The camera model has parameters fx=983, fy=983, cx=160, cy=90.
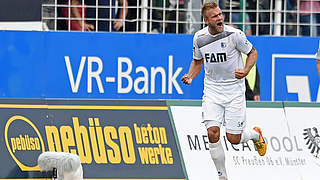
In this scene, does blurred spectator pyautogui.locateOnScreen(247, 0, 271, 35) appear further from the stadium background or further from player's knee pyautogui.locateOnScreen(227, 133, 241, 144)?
player's knee pyautogui.locateOnScreen(227, 133, 241, 144)

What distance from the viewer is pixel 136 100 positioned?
37.4 ft

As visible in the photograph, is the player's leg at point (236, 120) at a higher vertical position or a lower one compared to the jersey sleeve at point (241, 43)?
lower

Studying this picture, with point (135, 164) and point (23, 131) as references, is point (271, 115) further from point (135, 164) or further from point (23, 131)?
point (23, 131)

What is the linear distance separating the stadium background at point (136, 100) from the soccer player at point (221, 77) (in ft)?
3.42

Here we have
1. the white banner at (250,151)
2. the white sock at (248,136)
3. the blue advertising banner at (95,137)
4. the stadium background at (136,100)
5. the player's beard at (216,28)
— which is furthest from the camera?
the white banner at (250,151)

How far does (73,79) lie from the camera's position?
1205 centimetres

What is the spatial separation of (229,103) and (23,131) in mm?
2290

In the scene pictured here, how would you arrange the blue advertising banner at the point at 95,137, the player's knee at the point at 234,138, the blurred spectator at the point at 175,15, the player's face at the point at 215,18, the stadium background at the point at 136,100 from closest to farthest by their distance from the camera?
the player's face at the point at 215,18 < the player's knee at the point at 234,138 < the blue advertising banner at the point at 95,137 < the stadium background at the point at 136,100 < the blurred spectator at the point at 175,15

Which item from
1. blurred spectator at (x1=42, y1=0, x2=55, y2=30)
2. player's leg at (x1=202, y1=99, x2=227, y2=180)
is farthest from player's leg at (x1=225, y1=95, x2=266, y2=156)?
blurred spectator at (x1=42, y1=0, x2=55, y2=30)

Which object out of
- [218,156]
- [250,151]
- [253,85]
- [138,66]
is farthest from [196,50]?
[253,85]

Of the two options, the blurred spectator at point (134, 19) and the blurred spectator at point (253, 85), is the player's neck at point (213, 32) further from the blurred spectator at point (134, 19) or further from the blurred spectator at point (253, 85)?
the blurred spectator at point (253, 85)

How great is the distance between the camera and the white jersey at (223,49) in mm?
10289

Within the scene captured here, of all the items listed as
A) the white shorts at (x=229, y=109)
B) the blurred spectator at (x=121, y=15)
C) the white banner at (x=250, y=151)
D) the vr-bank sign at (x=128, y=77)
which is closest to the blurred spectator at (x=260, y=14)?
the vr-bank sign at (x=128, y=77)

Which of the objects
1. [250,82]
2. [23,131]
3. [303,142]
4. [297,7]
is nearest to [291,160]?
[303,142]
